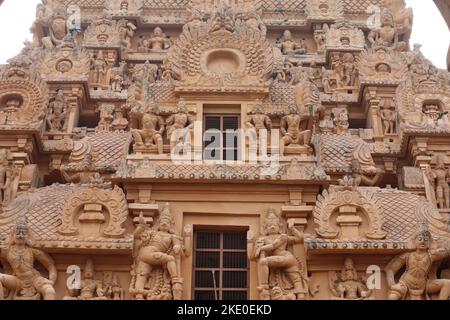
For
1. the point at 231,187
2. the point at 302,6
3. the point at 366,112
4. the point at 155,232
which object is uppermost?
the point at 302,6

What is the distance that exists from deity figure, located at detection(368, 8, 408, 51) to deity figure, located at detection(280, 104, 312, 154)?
9.58 metres

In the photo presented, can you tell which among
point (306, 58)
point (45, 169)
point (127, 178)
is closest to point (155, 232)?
point (127, 178)

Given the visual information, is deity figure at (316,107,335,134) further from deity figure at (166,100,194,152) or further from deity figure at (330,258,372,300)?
Result: deity figure at (330,258,372,300)

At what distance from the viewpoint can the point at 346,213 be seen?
1708cm

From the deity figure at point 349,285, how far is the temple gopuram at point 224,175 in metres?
0.04

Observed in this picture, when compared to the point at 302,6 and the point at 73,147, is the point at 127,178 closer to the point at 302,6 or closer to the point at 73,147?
the point at 73,147

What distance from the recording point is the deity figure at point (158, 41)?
28053 millimetres

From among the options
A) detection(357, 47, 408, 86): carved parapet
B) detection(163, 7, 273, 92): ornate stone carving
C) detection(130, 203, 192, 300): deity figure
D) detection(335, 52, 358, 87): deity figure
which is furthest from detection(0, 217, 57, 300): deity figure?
detection(335, 52, 358, 87): deity figure

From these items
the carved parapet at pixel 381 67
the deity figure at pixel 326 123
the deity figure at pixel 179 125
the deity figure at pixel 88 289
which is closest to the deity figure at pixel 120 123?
the deity figure at pixel 179 125

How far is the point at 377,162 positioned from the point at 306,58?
6.73m

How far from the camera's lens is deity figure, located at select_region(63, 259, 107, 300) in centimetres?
1617

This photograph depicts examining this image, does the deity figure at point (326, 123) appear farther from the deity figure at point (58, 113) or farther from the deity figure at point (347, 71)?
A: the deity figure at point (58, 113)

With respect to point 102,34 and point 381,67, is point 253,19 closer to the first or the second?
point 381,67
